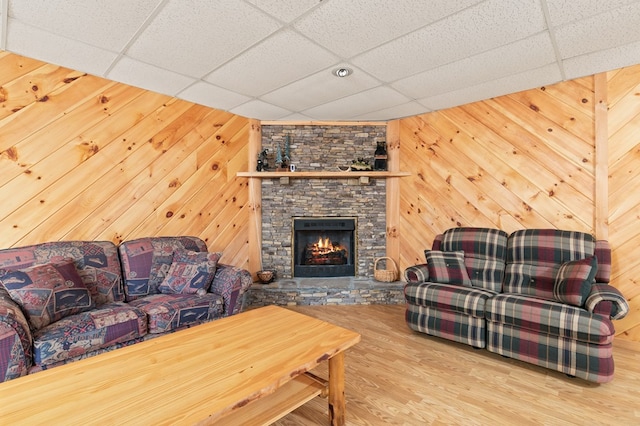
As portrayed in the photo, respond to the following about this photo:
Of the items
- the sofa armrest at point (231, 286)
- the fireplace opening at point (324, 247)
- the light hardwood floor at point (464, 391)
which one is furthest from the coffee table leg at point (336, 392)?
the fireplace opening at point (324, 247)

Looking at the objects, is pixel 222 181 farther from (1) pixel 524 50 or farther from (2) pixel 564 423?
(2) pixel 564 423

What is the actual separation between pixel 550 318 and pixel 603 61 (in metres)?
2.09

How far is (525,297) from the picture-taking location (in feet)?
7.84

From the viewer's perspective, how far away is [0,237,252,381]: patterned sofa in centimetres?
177

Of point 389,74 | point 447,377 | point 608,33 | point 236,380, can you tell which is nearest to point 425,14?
point 389,74

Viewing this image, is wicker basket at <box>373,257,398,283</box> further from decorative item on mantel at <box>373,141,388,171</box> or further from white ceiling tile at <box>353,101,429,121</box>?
white ceiling tile at <box>353,101,429,121</box>

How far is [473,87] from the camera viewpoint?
9.80ft

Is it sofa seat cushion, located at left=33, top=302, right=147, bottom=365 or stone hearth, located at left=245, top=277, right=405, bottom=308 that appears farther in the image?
stone hearth, located at left=245, top=277, right=405, bottom=308

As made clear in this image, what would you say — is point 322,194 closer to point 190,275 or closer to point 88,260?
point 190,275

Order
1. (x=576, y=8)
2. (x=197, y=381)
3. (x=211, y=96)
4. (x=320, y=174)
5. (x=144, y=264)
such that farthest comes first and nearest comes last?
(x=320, y=174) → (x=211, y=96) → (x=144, y=264) → (x=576, y=8) → (x=197, y=381)

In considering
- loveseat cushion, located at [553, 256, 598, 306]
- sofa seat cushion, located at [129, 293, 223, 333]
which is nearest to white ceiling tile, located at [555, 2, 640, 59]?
loveseat cushion, located at [553, 256, 598, 306]

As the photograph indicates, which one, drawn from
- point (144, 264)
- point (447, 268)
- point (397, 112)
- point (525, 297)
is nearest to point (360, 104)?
point (397, 112)

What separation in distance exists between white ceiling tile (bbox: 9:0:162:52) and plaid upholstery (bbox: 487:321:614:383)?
10.7 feet

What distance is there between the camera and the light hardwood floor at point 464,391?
5.74 feet
